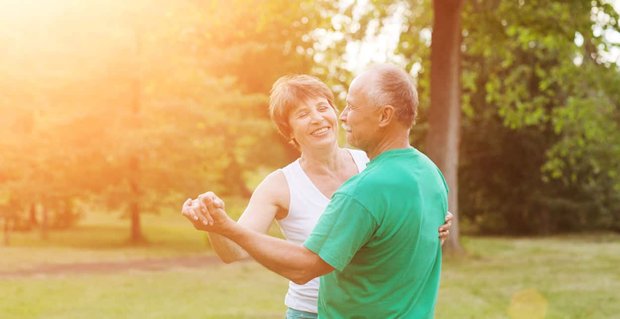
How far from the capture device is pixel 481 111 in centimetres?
2634

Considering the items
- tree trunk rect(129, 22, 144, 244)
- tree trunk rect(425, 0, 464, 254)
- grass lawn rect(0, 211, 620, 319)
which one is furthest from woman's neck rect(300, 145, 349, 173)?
tree trunk rect(129, 22, 144, 244)

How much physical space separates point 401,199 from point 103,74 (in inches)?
809

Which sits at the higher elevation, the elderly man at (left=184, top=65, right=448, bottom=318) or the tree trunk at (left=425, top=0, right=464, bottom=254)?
the tree trunk at (left=425, top=0, right=464, bottom=254)

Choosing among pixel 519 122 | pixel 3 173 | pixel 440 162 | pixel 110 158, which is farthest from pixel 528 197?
pixel 3 173

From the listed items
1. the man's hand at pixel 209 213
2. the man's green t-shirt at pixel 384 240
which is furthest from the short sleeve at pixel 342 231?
the man's hand at pixel 209 213

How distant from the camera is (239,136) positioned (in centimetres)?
2598

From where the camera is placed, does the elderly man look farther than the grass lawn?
No

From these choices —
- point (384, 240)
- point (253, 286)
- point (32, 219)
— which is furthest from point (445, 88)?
point (32, 219)

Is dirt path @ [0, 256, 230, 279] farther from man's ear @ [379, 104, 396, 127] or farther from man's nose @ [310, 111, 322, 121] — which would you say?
man's ear @ [379, 104, 396, 127]

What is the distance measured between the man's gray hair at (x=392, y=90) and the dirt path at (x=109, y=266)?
14912 mm

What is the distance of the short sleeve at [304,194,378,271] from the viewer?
2676mm

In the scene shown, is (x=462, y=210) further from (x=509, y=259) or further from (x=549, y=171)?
(x=509, y=259)

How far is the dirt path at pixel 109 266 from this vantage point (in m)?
17.2

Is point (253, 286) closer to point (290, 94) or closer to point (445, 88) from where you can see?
point (445, 88)
